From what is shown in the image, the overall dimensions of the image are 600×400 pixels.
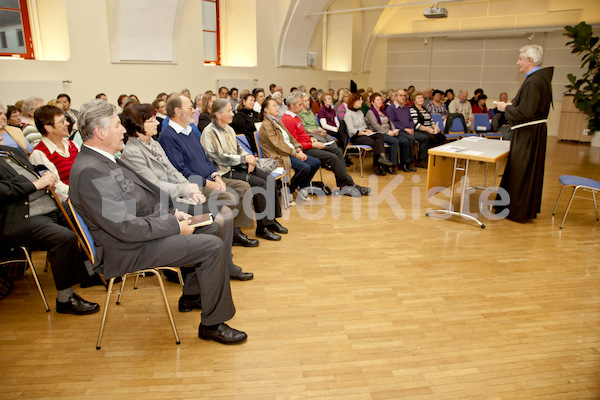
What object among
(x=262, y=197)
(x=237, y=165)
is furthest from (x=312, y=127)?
(x=262, y=197)

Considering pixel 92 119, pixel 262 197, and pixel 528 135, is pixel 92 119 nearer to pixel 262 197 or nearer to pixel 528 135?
pixel 262 197

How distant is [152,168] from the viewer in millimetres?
3127

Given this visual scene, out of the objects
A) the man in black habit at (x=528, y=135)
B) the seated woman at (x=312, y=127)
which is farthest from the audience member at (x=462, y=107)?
the man in black habit at (x=528, y=135)

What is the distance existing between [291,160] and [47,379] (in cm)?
353

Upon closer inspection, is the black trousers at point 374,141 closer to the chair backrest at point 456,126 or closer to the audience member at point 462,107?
the chair backrest at point 456,126

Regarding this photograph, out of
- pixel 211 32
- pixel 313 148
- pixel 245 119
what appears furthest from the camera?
pixel 211 32

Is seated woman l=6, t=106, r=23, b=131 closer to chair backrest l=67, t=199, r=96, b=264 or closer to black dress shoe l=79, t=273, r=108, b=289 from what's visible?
black dress shoe l=79, t=273, r=108, b=289

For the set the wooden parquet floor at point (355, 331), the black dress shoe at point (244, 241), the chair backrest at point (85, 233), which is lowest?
the wooden parquet floor at point (355, 331)

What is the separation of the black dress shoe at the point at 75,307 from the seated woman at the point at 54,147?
31.1 inches

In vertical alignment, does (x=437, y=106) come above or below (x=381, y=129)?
above

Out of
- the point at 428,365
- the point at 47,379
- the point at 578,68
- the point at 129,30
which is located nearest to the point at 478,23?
the point at 578,68

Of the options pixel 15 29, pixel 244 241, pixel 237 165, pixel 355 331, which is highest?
pixel 15 29

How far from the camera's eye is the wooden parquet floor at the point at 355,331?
216cm

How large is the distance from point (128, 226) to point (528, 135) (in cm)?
418
